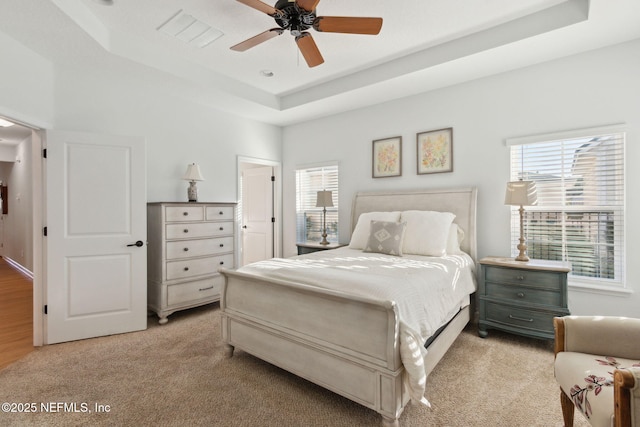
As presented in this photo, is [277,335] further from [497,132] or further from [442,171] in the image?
[497,132]

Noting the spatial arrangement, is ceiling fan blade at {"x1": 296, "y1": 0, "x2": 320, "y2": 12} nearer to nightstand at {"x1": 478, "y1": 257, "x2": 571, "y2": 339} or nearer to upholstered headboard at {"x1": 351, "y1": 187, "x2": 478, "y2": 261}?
upholstered headboard at {"x1": 351, "y1": 187, "x2": 478, "y2": 261}

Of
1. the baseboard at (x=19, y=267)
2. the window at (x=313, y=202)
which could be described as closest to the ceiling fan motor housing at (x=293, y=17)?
the window at (x=313, y=202)

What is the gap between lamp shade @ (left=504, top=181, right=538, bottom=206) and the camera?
2.88 metres

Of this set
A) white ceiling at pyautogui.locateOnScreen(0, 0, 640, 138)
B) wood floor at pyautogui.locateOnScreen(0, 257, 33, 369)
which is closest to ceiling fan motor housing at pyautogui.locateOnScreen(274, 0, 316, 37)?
white ceiling at pyautogui.locateOnScreen(0, 0, 640, 138)

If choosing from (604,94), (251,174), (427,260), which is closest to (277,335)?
(427,260)

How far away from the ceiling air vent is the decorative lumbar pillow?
2512mm

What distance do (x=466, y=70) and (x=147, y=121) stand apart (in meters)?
3.77

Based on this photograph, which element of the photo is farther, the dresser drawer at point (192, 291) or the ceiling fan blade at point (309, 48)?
the dresser drawer at point (192, 291)

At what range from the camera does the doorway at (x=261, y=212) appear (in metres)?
5.40

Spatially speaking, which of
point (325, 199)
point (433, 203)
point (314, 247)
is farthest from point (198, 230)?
point (433, 203)

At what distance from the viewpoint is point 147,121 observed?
3756 mm

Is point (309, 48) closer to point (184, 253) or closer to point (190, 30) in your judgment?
point (190, 30)

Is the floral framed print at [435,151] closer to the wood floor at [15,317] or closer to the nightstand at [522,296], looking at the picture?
the nightstand at [522,296]

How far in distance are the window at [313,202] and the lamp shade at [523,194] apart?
2.43m
